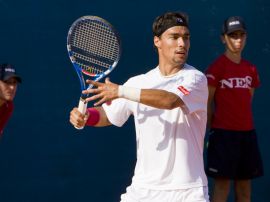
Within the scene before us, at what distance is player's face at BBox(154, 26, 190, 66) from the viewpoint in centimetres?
376

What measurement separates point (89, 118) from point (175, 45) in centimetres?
64

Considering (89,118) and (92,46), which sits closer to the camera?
(89,118)

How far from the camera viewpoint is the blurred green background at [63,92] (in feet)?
16.8

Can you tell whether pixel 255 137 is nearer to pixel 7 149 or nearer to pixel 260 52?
pixel 260 52

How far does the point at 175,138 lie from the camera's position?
372cm

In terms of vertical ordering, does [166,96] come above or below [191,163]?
above

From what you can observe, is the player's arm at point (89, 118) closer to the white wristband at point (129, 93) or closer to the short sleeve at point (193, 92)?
the white wristband at point (129, 93)

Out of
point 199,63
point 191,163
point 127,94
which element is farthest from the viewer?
point 199,63

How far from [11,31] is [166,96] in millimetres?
1936

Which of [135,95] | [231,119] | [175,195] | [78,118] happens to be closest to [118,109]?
[78,118]

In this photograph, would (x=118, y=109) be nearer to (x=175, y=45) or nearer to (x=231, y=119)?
(x=175, y=45)

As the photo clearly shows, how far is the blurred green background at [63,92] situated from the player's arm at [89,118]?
4.06ft

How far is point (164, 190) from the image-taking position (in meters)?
3.71

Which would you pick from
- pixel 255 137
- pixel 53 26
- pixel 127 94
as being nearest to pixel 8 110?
pixel 53 26
